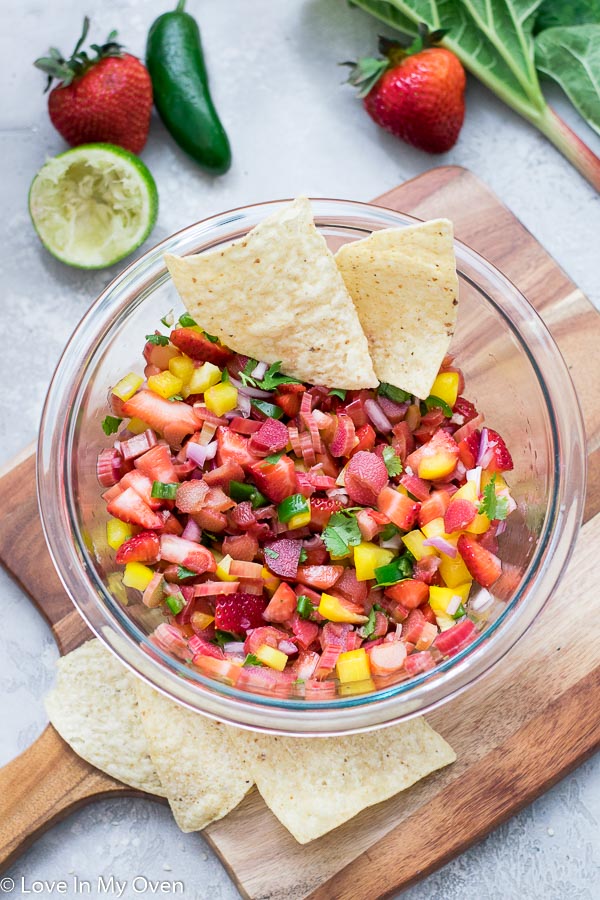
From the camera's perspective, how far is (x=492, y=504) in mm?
2221

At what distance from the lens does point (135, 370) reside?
99.2 inches

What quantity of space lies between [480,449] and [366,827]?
101 centimetres

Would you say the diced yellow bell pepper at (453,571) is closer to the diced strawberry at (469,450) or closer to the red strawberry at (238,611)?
the diced strawberry at (469,450)

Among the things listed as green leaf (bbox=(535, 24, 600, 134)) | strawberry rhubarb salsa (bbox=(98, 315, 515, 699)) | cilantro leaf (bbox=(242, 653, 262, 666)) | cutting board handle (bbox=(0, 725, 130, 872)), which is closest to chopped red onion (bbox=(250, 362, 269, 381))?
strawberry rhubarb salsa (bbox=(98, 315, 515, 699))

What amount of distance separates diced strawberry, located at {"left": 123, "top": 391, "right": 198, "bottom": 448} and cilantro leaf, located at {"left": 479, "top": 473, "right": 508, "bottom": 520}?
0.72m

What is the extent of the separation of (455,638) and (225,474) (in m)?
0.67

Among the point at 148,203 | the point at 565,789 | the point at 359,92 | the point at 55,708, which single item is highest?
the point at 359,92

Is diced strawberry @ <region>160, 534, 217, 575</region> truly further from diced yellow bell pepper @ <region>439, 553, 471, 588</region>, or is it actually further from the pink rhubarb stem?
the pink rhubarb stem

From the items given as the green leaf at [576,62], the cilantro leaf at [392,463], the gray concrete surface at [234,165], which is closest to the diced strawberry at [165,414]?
the cilantro leaf at [392,463]

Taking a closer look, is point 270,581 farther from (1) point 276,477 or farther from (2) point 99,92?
(2) point 99,92

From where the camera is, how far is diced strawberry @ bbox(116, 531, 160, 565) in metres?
2.21

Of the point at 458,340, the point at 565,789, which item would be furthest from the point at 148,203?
the point at 565,789

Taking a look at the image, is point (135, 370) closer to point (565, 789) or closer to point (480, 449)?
point (480, 449)

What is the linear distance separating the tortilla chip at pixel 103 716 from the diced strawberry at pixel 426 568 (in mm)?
787
